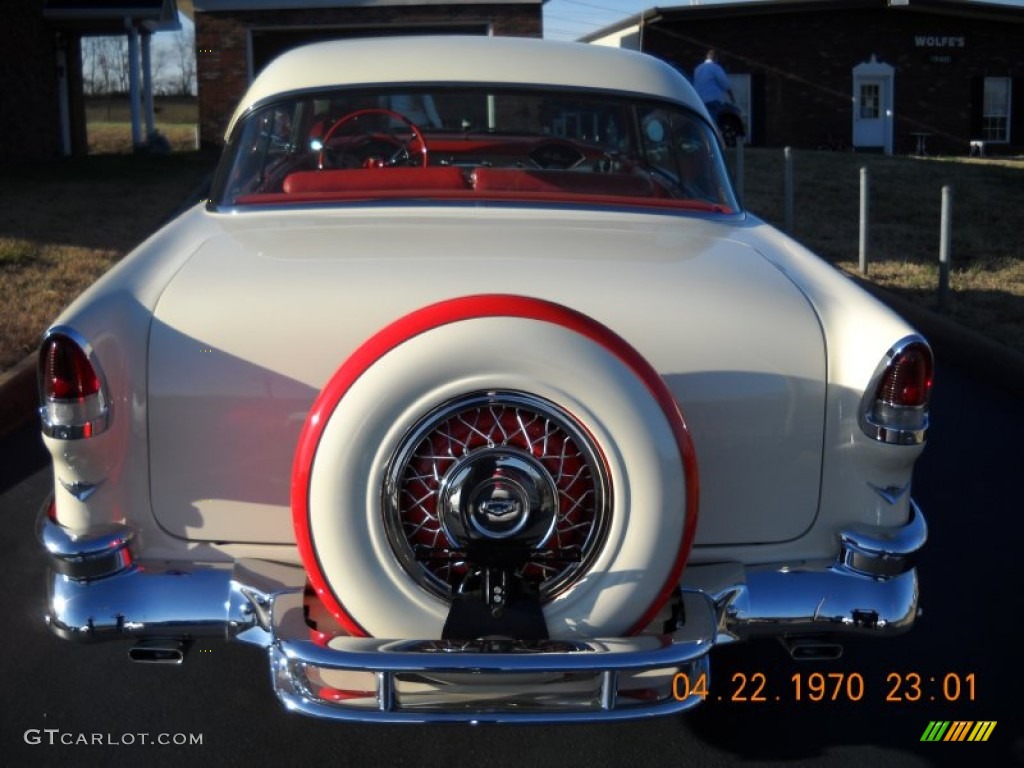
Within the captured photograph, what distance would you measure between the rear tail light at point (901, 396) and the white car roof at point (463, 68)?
185 centimetres

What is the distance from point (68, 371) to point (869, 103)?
29.9 meters

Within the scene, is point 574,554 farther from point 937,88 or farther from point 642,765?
point 937,88

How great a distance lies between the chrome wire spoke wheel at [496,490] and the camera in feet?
8.26

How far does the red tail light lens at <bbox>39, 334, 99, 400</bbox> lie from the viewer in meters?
2.66

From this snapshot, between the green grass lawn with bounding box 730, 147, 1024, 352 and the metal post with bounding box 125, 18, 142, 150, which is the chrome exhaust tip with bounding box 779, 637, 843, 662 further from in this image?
the metal post with bounding box 125, 18, 142, 150

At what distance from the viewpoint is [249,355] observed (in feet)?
9.00

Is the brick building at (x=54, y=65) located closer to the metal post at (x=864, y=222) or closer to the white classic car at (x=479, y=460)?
the metal post at (x=864, y=222)

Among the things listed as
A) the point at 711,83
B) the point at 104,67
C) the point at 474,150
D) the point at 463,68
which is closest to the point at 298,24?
the point at 711,83

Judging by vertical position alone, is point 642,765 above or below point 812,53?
below

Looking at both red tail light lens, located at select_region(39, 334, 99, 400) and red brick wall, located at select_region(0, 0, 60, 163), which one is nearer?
red tail light lens, located at select_region(39, 334, 99, 400)

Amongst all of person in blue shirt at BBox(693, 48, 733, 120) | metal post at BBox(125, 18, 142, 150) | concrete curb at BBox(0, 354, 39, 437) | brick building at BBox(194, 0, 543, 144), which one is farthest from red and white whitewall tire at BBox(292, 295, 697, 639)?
metal post at BBox(125, 18, 142, 150)

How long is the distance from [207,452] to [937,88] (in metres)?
30.6

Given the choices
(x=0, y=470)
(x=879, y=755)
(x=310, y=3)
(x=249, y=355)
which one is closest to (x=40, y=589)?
(x=0, y=470)

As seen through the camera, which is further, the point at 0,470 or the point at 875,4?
the point at 875,4
